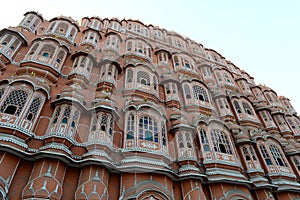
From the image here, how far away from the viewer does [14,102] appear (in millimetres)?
12422

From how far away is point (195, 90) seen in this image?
2106 cm

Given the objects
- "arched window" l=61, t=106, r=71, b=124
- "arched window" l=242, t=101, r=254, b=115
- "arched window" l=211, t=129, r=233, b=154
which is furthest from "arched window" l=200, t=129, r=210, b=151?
"arched window" l=61, t=106, r=71, b=124

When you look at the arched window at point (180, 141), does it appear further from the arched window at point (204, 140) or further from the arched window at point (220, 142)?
the arched window at point (220, 142)

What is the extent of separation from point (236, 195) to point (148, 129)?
280 inches

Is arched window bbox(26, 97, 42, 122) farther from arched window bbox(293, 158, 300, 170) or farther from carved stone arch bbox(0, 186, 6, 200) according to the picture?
arched window bbox(293, 158, 300, 170)

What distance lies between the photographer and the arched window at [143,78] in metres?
19.0

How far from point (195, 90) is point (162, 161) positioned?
32.8 feet

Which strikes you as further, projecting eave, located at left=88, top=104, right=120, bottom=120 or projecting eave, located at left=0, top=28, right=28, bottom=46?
projecting eave, located at left=0, top=28, right=28, bottom=46

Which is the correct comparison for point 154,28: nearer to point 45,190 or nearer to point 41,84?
point 41,84

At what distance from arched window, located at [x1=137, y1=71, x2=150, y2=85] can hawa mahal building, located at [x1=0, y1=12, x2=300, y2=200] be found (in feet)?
0.32

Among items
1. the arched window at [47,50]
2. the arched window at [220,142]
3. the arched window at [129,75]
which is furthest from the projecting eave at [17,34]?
the arched window at [220,142]

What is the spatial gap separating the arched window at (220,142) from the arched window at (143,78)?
720 cm

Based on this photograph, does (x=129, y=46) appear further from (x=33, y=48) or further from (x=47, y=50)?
(x=33, y=48)

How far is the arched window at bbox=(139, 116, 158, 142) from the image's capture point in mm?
14055
